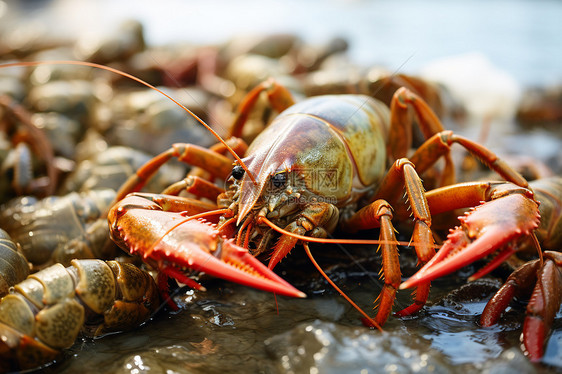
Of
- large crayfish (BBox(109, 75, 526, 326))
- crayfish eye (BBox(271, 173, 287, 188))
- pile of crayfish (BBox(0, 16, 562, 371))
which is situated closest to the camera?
pile of crayfish (BBox(0, 16, 562, 371))

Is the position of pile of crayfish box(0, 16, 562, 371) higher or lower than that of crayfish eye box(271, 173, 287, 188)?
lower

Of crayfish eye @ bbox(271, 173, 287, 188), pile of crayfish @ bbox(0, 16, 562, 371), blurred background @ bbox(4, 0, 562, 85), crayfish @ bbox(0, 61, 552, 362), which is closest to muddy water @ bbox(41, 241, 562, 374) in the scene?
pile of crayfish @ bbox(0, 16, 562, 371)

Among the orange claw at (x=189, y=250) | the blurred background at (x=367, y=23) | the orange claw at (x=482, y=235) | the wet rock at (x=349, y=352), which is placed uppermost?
the blurred background at (x=367, y=23)

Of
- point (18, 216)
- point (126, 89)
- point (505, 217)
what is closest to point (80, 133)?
point (126, 89)

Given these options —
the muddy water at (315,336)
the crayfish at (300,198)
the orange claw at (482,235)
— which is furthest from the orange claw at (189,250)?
the orange claw at (482,235)

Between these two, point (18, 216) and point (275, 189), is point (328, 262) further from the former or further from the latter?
point (18, 216)

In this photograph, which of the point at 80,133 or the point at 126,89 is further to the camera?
the point at 126,89

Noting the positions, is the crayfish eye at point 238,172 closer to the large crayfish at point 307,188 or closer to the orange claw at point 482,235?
the large crayfish at point 307,188

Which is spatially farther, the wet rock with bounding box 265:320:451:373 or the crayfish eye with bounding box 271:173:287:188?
the crayfish eye with bounding box 271:173:287:188

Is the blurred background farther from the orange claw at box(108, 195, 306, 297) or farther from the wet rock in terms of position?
the wet rock
